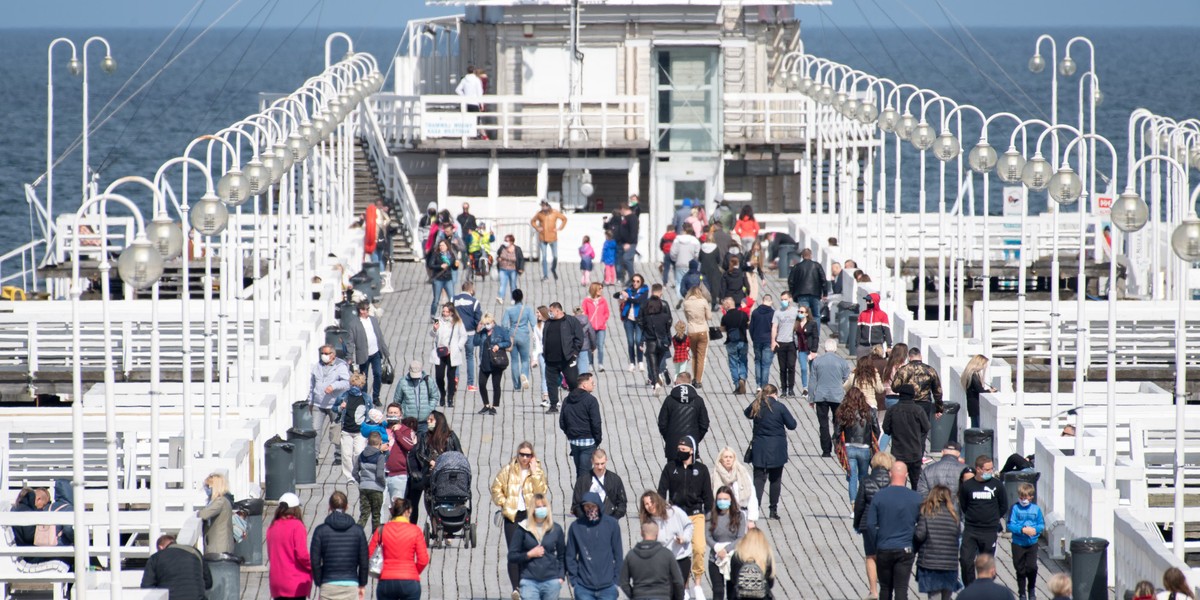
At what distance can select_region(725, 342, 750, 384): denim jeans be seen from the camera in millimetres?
24594

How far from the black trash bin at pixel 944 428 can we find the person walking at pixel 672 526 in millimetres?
7014

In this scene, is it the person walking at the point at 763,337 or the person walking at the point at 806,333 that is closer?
the person walking at the point at 806,333

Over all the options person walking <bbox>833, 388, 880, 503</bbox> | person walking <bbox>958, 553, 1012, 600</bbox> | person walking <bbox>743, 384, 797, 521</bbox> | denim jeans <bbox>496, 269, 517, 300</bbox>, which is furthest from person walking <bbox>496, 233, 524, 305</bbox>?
person walking <bbox>958, 553, 1012, 600</bbox>

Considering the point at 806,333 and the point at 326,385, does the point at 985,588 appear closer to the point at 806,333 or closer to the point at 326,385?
the point at 326,385

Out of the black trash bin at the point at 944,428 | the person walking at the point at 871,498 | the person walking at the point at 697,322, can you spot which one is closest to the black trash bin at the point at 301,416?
the person walking at the point at 697,322

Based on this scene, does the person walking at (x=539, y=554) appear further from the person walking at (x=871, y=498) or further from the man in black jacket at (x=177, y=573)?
the person walking at (x=871, y=498)

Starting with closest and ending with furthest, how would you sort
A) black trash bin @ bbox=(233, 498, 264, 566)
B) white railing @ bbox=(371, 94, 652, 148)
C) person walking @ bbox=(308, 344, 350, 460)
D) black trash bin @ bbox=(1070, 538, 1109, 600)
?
black trash bin @ bbox=(1070, 538, 1109, 600) → black trash bin @ bbox=(233, 498, 264, 566) → person walking @ bbox=(308, 344, 350, 460) → white railing @ bbox=(371, 94, 652, 148)

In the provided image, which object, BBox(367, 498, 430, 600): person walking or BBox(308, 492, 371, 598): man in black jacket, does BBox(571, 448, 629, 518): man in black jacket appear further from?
BBox(308, 492, 371, 598): man in black jacket

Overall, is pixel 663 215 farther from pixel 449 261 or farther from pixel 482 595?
pixel 482 595

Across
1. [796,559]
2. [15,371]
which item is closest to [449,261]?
[15,371]

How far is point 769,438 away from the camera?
17.9 m

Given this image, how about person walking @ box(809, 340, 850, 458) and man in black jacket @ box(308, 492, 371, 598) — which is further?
person walking @ box(809, 340, 850, 458)

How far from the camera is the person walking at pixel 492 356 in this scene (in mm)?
23172

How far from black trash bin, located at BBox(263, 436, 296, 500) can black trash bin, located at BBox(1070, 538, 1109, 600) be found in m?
7.69
